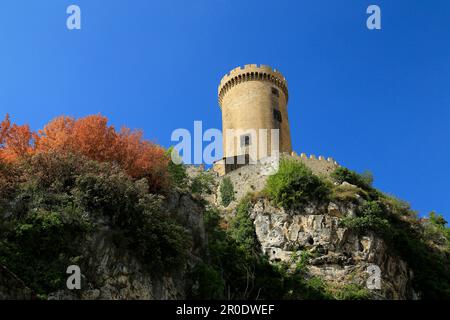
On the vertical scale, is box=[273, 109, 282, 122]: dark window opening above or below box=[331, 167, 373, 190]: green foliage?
above

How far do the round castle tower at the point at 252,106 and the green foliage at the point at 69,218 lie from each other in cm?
2094

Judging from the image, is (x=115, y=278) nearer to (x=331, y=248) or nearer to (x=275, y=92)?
(x=331, y=248)

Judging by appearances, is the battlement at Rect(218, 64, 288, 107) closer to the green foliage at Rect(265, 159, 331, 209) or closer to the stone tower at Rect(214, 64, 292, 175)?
the stone tower at Rect(214, 64, 292, 175)

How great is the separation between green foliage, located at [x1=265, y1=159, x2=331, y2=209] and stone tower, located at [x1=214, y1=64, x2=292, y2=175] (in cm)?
705

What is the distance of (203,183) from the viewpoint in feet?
118

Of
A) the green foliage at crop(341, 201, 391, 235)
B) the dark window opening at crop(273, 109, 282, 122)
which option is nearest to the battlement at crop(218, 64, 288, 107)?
the dark window opening at crop(273, 109, 282, 122)

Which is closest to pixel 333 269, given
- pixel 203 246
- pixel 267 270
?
pixel 267 270

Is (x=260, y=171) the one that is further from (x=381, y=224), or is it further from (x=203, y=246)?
(x=203, y=246)

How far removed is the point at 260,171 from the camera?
34719mm

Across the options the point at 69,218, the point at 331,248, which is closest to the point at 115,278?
the point at 69,218

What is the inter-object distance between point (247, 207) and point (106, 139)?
12182 mm

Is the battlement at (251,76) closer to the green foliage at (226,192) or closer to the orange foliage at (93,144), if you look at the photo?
the green foliage at (226,192)

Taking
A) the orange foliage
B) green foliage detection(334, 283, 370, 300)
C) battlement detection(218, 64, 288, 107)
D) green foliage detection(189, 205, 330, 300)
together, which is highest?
battlement detection(218, 64, 288, 107)

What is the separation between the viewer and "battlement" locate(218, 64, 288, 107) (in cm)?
4188
